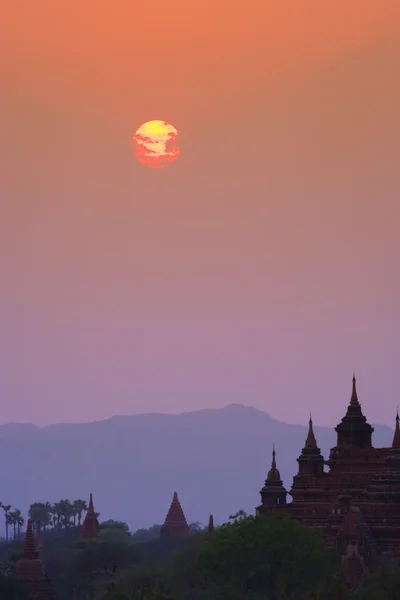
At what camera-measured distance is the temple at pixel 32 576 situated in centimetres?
13388

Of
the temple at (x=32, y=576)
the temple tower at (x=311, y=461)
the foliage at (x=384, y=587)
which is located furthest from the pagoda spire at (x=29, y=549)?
the foliage at (x=384, y=587)

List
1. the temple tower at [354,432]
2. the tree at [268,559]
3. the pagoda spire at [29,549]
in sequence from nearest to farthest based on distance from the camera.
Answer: the tree at [268,559], the temple tower at [354,432], the pagoda spire at [29,549]

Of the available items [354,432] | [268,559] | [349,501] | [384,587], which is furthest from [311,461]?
[384,587]

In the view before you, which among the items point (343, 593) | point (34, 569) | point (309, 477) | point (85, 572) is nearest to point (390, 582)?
point (343, 593)

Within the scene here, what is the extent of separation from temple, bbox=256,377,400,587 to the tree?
3.24m

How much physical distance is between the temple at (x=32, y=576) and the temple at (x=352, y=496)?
1385 centimetres

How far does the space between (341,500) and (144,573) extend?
→ 1200 cm

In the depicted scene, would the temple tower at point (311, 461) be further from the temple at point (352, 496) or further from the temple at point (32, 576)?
the temple at point (32, 576)

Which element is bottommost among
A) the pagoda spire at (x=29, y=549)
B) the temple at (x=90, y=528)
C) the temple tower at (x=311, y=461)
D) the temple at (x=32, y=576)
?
the temple at (x=32, y=576)

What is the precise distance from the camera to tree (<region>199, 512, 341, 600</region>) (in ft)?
328

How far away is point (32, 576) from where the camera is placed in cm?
13575

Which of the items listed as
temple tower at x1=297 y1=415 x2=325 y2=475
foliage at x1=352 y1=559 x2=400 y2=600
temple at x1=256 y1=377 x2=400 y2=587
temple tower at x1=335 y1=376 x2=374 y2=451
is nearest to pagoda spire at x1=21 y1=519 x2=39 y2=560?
temple at x1=256 y1=377 x2=400 y2=587

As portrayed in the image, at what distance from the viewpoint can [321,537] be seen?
111438mm

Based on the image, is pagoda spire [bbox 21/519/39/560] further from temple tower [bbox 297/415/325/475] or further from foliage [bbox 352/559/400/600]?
foliage [bbox 352/559/400/600]
